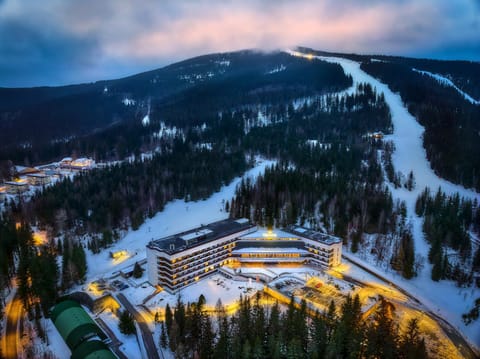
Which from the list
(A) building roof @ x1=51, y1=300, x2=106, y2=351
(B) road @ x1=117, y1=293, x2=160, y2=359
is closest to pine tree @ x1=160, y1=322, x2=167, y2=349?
(B) road @ x1=117, y1=293, x2=160, y2=359

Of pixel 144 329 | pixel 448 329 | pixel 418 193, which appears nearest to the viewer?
pixel 144 329

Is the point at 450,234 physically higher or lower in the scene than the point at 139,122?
lower

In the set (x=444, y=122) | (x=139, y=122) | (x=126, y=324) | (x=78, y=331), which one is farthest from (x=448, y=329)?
(x=139, y=122)

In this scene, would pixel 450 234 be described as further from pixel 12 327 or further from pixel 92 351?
pixel 12 327

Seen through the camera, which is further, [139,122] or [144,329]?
[139,122]

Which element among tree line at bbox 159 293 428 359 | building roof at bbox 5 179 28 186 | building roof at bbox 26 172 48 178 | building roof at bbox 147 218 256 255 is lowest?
tree line at bbox 159 293 428 359

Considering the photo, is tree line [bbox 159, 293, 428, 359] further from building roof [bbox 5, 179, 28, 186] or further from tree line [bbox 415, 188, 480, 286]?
building roof [bbox 5, 179, 28, 186]

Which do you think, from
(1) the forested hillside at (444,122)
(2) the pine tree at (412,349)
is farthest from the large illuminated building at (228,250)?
(1) the forested hillside at (444,122)

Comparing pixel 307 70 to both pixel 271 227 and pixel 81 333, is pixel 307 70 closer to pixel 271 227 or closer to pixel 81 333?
pixel 271 227
